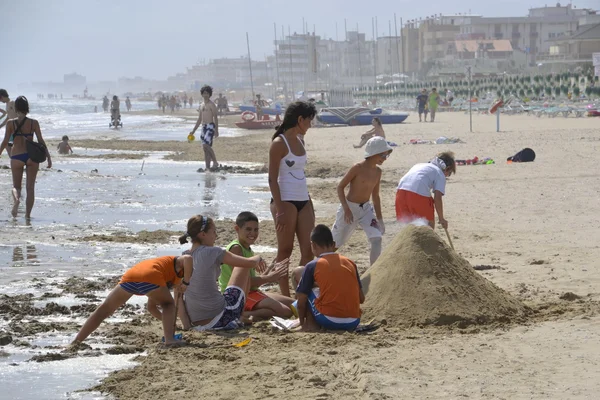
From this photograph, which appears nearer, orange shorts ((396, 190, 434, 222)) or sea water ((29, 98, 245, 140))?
orange shorts ((396, 190, 434, 222))

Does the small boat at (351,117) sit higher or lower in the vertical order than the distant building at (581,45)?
lower

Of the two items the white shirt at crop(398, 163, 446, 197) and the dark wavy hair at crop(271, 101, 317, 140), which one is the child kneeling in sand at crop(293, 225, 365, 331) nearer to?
the dark wavy hair at crop(271, 101, 317, 140)

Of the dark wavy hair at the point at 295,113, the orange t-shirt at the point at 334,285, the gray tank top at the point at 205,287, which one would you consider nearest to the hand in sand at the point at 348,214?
the dark wavy hair at the point at 295,113

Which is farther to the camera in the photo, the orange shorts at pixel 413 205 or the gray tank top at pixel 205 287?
the orange shorts at pixel 413 205

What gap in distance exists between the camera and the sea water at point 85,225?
6027 mm

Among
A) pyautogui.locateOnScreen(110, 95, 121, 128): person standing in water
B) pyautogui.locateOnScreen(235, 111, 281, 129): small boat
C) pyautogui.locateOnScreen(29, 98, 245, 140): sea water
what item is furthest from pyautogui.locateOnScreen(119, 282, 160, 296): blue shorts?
pyautogui.locateOnScreen(110, 95, 121, 128): person standing in water

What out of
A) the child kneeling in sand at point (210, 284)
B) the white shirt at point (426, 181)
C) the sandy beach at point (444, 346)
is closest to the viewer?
the sandy beach at point (444, 346)

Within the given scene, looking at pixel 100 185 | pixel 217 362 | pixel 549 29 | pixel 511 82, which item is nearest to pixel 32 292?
pixel 217 362

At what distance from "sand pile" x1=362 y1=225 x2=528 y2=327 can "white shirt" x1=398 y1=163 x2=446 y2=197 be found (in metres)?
1.23

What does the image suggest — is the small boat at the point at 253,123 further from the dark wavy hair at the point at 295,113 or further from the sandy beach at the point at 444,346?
the dark wavy hair at the point at 295,113

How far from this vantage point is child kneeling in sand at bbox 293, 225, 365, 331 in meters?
6.70

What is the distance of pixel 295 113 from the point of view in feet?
25.4

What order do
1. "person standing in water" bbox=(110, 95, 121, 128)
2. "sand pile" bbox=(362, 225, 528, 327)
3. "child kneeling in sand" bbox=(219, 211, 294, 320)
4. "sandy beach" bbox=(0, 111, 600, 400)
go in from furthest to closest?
"person standing in water" bbox=(110, 95, 121, 128) → "child kneeling in sand" bbox=(219, 211, 294, 320) → "sand pile" bbox=(362, 225, 528, 327) → "sandy beach" bbox=(0, 111, 600, 400)

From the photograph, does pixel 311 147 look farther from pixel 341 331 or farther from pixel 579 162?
pixel 341 331
